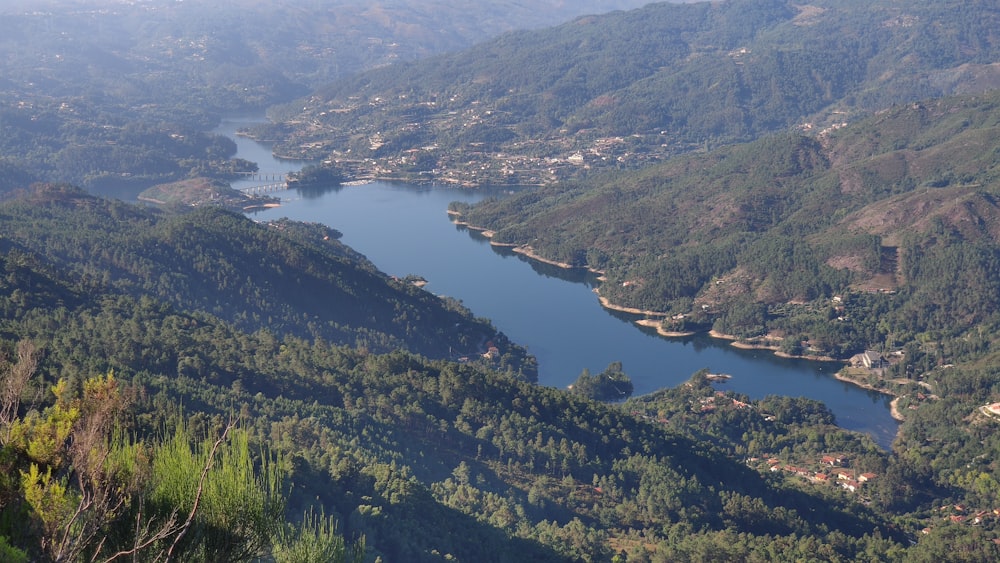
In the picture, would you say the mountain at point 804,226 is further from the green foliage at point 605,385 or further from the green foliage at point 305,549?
the green foliage at point 305,549

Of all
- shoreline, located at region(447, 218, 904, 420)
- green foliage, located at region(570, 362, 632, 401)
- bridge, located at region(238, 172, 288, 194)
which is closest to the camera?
green foliage, located at region(570, 362, 632, 401)

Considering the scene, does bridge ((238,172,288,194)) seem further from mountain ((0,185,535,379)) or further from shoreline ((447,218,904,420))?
mountain ((0,185,535,379))

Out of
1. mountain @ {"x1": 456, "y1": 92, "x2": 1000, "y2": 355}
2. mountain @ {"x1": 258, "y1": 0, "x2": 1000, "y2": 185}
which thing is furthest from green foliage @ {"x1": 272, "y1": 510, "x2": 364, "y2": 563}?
mountain @ {"x1": 258, "y1": 0, "x2": 1000, "y2": 185}

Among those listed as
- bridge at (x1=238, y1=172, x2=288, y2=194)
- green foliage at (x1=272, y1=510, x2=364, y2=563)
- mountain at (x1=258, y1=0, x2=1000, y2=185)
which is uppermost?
green foliage at (x1=272, y1=510, x2=364, y2=563)

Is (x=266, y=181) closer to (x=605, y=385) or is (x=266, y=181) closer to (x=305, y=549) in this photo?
(x=605, y=385)

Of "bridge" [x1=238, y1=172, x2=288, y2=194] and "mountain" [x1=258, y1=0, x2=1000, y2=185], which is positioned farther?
"mountain" [x1=258, y1=0, x2=1000, y2=185]

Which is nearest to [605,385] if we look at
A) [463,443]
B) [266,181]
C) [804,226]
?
[463,443]
